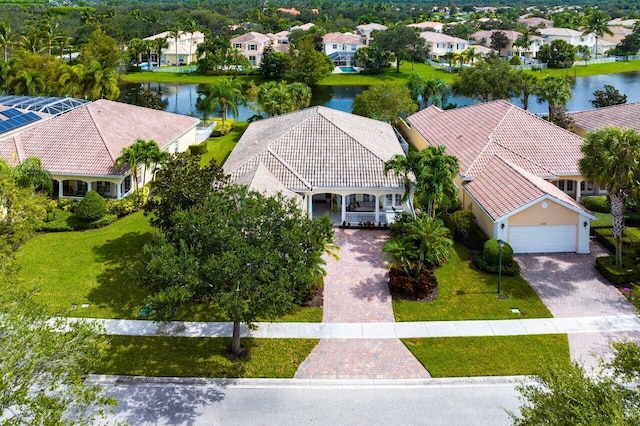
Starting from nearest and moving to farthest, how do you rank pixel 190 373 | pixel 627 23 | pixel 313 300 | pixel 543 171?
pixel 190 373 → pixel 313 300 → pixel 543 171 → pixel 627 23

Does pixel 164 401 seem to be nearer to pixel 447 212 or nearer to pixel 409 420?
pixel 409 420

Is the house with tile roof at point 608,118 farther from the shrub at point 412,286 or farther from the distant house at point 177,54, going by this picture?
the distant house at point 177,54

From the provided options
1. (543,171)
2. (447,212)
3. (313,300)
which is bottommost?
(313,300)

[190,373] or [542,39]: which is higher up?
[542,39]

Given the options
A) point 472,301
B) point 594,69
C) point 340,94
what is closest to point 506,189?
point 472,301

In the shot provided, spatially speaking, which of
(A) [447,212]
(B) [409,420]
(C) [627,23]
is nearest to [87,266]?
(B) [409,420]

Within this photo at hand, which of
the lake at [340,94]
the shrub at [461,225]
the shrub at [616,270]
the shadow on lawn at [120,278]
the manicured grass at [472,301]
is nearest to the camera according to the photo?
the manicured grass at [472,301]

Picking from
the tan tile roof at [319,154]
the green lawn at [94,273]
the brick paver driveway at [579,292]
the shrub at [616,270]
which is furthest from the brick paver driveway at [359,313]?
the shrub at [616,270]

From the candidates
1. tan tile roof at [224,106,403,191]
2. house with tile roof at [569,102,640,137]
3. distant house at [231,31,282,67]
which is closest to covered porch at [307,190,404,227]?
tan tile roof at [224,106,403,191]
